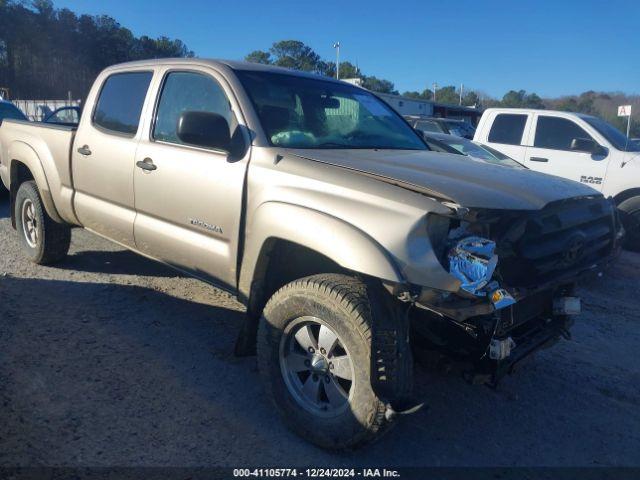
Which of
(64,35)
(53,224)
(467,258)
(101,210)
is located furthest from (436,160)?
(64,35)

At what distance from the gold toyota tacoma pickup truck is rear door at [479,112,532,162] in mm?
5320

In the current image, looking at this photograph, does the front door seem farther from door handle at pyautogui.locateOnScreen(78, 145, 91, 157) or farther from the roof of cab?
door handle at pyautogui.locateOnScreen(78, 145, 91, 157)

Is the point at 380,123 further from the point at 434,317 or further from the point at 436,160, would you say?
the point at 434,317

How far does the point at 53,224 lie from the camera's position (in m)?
5.36

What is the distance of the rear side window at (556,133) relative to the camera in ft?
27.7

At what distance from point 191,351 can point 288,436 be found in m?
1.22

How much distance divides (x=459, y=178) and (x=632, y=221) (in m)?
5.79

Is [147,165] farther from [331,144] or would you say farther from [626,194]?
[626,194]

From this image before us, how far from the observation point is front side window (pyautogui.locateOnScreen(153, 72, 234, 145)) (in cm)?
362

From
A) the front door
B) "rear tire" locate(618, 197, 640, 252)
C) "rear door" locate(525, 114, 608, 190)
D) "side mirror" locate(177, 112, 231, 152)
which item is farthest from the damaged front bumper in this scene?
"rear door" locate(525, 114, 608, 190)

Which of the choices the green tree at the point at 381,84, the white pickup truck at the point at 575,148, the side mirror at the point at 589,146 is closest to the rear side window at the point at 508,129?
the white pickup truck at the point at 575,148

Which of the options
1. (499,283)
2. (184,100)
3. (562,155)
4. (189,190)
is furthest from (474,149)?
(499,283)

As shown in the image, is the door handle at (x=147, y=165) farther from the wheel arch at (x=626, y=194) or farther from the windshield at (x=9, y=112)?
the windshield at (x=9, y=112)

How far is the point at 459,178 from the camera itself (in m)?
2.95
